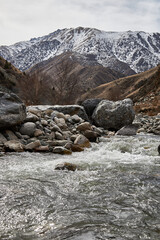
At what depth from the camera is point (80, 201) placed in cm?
340

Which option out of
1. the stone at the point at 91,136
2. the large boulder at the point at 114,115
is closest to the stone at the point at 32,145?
the stone at the point at 91,136

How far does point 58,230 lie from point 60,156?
14.2 ft

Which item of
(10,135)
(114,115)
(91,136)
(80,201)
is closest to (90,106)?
(114,115)

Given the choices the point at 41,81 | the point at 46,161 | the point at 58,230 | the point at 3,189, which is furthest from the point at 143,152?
the point at 41,81

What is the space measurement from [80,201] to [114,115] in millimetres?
10164

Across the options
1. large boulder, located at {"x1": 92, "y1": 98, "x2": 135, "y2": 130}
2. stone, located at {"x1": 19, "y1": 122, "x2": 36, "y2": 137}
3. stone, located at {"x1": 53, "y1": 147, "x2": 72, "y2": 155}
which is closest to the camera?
stone, located at {"x1": 53, "y1": 147, "x2": 72, "y2": 155}

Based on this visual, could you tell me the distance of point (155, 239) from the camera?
240cm

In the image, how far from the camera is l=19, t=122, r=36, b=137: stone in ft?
27.8

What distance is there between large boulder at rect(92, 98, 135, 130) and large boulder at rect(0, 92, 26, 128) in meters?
5.77

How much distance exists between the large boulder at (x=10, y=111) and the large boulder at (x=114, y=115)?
5773mm

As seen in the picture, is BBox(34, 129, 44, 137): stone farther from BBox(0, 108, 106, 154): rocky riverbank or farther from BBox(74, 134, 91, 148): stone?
BBox(74, 134, 91, 148): stone

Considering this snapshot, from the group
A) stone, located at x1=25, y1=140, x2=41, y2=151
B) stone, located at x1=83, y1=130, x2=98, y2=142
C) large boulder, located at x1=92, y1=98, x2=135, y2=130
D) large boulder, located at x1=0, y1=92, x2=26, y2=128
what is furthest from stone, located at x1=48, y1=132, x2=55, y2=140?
large boulder, located at x1=92, y1=98, x2=135, y2=130

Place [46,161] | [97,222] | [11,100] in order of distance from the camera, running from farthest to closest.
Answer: [11,100], [46,161], [97,222]

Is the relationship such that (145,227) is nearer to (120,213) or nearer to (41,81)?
(120,213)
